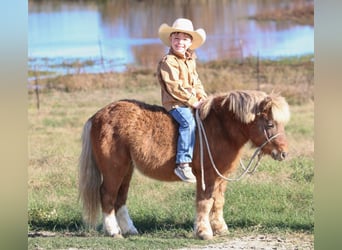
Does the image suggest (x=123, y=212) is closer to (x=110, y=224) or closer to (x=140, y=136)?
(x=110, y=224)

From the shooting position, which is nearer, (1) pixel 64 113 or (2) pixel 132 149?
(2) pixel 132 149

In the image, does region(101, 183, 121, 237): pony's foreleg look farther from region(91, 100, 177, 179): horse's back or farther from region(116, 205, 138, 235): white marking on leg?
region(91, 100, 177, 179): horse's back

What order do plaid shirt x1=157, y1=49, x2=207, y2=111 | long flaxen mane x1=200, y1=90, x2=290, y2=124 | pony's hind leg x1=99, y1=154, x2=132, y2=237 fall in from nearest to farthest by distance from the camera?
long flaxen mane x1=200, y1=90, x2=290, y2=124
plaid shirt x1=157, y1=49, x2=207, y2=111
pony's hind leg x1=99, y1=154, x2=132, y2=237

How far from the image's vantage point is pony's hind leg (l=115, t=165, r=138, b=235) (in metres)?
4.57

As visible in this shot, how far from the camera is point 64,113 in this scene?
726 centimetres

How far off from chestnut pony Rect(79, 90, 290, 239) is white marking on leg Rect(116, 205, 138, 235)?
0.04 feet

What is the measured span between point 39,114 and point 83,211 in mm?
3137

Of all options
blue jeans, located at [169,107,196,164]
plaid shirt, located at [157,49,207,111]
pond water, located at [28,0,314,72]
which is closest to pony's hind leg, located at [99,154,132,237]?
blue jeans, located at [169,107,196,164]

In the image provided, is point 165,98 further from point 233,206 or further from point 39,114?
point 39,114

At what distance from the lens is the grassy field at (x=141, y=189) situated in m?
4.60

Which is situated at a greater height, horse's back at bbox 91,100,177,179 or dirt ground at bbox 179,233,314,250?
horse's back at bbox 91,100,177,179

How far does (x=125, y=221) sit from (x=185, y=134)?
0.84 m

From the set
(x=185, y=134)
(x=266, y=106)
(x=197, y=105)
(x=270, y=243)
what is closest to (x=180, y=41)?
(x=197, y=105)
